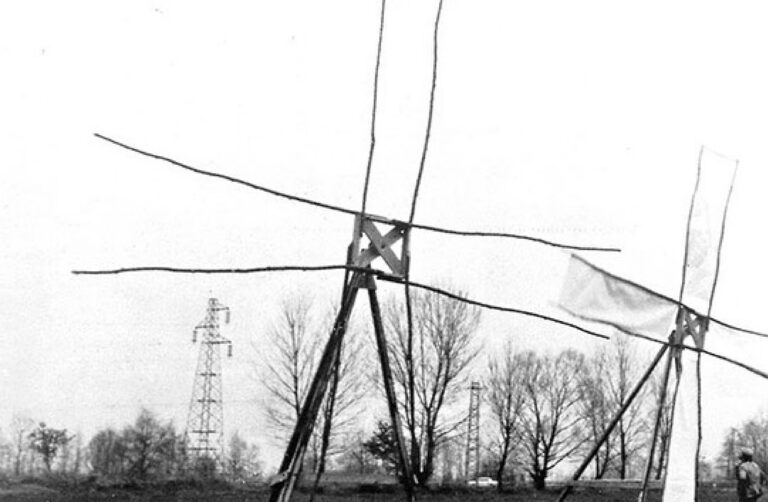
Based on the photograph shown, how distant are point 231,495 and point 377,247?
20.1 metres

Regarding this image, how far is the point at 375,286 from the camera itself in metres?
7.69

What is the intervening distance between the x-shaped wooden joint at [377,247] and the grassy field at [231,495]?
46.1 feet

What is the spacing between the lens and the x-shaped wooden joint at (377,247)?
767cm

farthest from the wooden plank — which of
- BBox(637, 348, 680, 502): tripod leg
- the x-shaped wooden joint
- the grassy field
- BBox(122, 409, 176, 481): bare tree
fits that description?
BBox(122, 409, 176, 481): bare tree

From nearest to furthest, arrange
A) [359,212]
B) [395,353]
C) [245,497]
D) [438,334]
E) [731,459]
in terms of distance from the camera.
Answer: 1. [359,212]
2. [245,497]
3. [395,353]
4. [438,334]
5. [731,459]

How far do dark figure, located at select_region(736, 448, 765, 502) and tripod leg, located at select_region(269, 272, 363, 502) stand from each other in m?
7.87

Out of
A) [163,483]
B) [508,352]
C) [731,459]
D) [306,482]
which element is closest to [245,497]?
[163,483]

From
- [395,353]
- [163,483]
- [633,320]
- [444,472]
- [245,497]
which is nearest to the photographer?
[633,320]

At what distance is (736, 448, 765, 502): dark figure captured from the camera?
1350 centimetres

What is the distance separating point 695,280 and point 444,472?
48.0 m

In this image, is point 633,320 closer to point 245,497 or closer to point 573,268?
point 573,268

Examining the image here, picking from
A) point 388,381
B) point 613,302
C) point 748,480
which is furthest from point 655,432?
point 748,480

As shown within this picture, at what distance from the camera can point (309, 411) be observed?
24.9 feet

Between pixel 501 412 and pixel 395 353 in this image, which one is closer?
pixel 395 353
